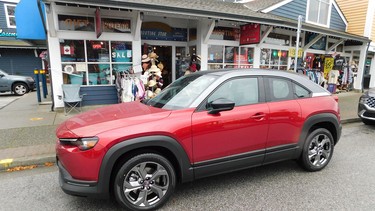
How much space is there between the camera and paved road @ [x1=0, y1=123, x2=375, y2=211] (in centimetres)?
296

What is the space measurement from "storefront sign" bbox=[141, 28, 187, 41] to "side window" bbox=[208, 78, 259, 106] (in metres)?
6.67

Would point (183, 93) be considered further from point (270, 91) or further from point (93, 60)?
point (93, 60)

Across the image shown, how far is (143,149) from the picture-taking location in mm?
2797

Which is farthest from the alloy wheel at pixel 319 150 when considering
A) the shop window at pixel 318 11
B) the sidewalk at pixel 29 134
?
the shop window at pixel 318 11

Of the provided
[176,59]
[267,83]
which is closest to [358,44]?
[176,59]

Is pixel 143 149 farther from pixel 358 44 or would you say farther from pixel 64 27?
pixel 358 44

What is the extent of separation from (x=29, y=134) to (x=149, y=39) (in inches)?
213

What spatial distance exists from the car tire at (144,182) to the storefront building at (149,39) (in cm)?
510

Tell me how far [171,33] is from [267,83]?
6.98 metres

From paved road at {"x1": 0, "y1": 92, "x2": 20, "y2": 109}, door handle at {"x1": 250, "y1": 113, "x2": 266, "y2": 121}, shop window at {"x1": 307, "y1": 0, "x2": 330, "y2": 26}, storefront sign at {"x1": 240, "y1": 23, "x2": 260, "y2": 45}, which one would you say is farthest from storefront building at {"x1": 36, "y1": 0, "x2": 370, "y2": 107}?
door handle at {"x1": 250, "y1": 113, "x2": 266, "y2": 121}

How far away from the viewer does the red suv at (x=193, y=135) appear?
260 centimetres

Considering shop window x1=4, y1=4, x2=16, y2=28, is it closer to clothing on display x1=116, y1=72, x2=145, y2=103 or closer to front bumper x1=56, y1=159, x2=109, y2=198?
clothing on display x1=116, y1=72, x2=145, y2=103

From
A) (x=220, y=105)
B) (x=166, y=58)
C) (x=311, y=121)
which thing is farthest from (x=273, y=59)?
(x=220, y=105)

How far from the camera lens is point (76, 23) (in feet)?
24.7
